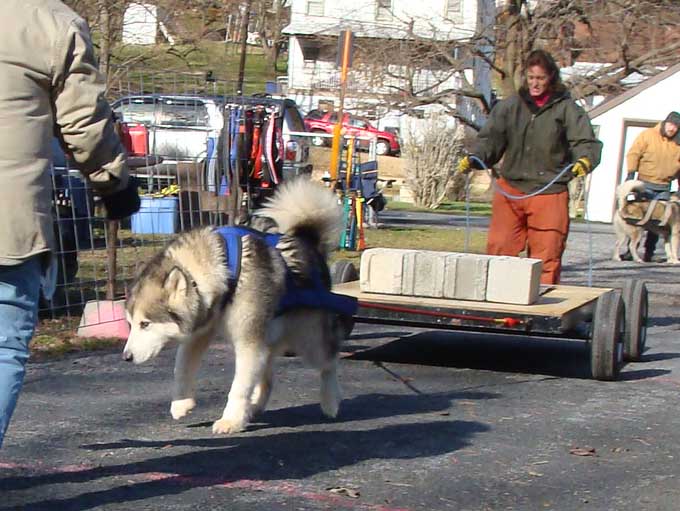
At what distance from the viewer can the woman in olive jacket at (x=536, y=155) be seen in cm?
777

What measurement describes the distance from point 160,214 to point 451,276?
10.2ft

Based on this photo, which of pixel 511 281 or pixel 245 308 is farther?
pixel 511 281

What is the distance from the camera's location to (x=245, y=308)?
16.2ft

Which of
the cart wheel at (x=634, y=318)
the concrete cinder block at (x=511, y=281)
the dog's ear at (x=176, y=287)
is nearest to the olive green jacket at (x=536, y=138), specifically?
the cart wheel at (x=634, y=318)

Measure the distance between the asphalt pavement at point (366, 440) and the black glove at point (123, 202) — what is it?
1.08 meters

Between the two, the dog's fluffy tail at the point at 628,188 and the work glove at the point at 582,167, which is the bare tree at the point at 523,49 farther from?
the work glove at the point at 582,167

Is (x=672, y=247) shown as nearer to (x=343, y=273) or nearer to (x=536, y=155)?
(x=536, y=155)

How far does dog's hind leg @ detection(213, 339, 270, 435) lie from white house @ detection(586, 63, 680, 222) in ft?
67.5

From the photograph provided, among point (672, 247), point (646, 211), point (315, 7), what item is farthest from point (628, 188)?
point (315, 7)

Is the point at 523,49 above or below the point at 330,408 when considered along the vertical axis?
above

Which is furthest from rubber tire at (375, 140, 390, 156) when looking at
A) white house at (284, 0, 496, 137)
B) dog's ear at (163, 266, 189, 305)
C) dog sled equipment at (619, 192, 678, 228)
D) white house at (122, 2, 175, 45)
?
dog's ear at (163, 266, 189, 305)

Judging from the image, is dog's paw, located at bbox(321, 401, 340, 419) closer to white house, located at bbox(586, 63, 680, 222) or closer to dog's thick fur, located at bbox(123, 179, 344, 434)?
dog's thick fur, located at bbox(123, 179, 344, 434)

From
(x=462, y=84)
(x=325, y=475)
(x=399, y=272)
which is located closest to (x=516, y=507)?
(x=325, y=475)

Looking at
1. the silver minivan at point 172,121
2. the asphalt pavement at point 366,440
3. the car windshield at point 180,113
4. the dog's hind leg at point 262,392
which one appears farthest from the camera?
the car windshield at point 180,113
